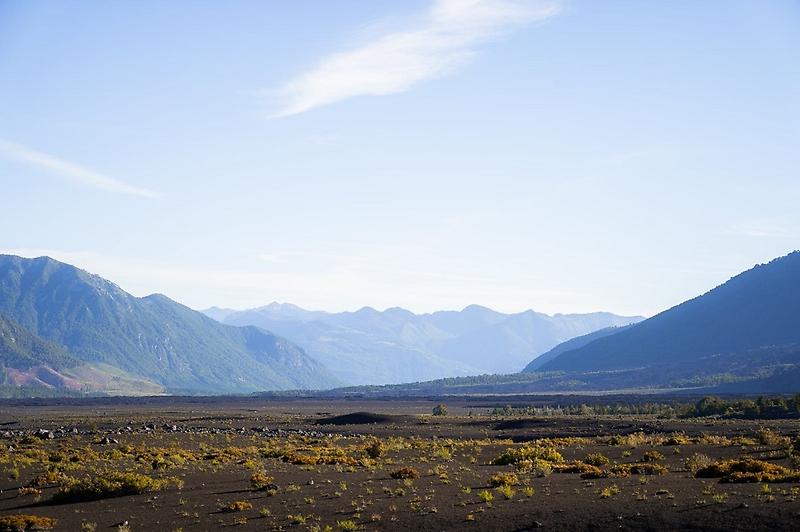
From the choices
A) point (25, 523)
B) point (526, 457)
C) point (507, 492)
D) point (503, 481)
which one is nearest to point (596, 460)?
point (526, 457)

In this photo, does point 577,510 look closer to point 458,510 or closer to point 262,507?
point 458,510

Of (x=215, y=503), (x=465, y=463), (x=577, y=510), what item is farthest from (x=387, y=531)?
(x=465, y=463)

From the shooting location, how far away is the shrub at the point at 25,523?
27.3m

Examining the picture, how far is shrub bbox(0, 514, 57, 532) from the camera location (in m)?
27.3

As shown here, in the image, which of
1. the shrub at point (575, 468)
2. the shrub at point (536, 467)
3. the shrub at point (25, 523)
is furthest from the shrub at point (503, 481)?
the shrub at point (25, 523)

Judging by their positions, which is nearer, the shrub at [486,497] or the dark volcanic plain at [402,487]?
the dark volcanic plain at [402,487]

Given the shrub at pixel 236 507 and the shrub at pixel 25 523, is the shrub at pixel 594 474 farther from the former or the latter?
the shrub at pixel 25 523

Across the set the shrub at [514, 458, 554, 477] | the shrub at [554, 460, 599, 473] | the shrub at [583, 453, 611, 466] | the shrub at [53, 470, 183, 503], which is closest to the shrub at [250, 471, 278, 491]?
the shrub at [53, 470, 183, 503]

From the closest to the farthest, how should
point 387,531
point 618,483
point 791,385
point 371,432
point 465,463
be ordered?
1. point 387,531
2. point 618,483
3. point 465,463
4. point 371,432
5. point 791,385

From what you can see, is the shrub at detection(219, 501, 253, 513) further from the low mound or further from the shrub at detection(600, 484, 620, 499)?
the low mound

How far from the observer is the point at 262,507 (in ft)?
96.0

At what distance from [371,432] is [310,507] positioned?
44.0 m

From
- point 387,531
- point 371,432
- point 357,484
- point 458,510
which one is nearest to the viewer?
point 387,531

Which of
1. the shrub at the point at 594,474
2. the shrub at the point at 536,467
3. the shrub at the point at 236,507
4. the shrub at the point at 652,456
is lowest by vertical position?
the shrub at the point at 652,456
